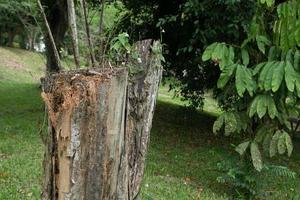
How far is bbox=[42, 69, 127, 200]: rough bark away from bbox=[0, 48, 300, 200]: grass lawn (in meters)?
0.74

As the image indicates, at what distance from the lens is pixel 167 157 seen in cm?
973

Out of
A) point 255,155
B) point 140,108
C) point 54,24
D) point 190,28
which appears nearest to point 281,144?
point 255,155

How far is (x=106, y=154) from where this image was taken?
9.64 feet

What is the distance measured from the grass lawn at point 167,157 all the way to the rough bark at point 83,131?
74cm

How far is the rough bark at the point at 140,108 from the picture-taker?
349 centimetres

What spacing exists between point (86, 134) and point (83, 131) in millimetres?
22

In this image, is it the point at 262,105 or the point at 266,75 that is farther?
the point at 262,105

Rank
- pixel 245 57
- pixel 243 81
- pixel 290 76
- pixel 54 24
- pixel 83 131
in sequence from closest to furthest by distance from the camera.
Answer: pixel 83 131, pixel 290 76, pixel 243 81, pixel 245 57, pixel 54 24

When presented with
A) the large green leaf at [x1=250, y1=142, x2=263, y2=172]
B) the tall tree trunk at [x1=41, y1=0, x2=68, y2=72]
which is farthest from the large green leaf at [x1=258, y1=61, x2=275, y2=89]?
the tall tree trunk at [x1=41, y1=0, x2=68, y2=72]

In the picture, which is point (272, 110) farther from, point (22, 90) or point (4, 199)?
point (22, 90)

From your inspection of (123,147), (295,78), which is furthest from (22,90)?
(123,147)

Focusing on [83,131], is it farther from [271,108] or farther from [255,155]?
[255,155]

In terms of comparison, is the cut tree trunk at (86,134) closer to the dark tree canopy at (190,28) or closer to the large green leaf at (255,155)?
the large green leaf at (255,155)

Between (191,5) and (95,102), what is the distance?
22.6 feet
